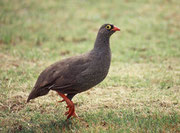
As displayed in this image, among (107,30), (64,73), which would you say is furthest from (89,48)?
(64,73)

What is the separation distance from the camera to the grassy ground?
17.0 feet

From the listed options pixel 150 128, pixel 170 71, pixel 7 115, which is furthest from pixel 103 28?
pixel 170 71

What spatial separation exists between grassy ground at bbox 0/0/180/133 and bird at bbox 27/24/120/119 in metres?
0.58

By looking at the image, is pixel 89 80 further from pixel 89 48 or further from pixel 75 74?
pixel 89 48

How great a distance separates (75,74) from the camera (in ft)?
16.6

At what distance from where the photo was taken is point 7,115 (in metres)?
5.50

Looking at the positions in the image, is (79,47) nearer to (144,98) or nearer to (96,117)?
(144,98)

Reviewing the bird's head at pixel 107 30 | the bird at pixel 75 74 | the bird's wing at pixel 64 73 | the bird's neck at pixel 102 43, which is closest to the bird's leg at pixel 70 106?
the bird at pixel 75 74

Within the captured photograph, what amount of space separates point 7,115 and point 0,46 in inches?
203

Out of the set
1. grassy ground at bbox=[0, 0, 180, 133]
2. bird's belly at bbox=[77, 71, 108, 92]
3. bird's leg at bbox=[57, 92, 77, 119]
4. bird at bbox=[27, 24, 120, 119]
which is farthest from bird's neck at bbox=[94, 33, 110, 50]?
grassy ground at bbox=[0, 0, 180, 133]

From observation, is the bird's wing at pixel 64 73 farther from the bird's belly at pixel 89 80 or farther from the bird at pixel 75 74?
the bird's belly at pixel 89 80

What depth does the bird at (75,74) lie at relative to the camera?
16.5ft

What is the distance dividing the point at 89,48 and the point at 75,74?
4.98 m

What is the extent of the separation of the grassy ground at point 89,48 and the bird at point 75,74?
58 centimetres
